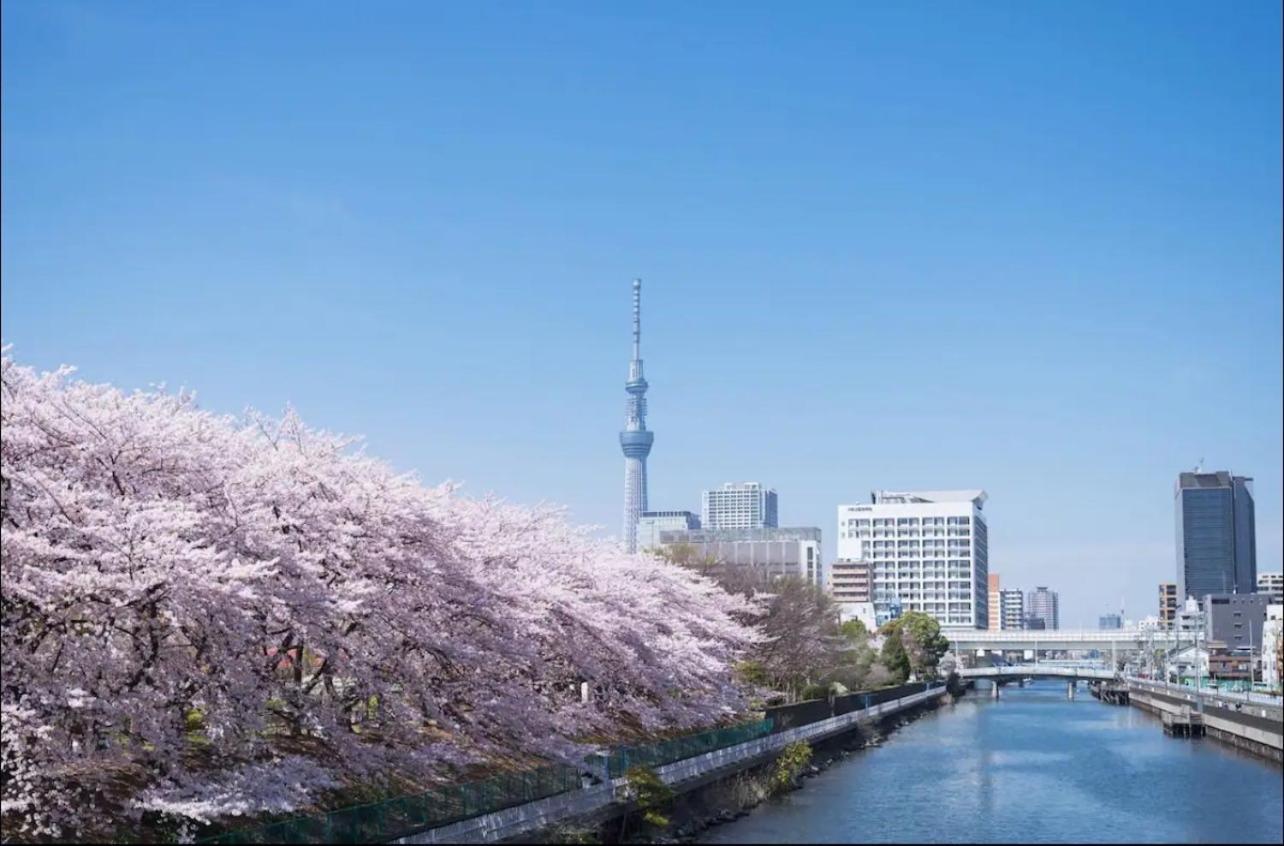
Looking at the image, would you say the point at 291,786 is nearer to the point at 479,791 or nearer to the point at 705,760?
the point at 479,791

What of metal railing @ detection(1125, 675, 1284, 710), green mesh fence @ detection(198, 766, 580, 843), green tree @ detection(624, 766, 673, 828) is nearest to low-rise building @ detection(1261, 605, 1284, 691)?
metal railing @ detection(1125, 675, 1284, 710)

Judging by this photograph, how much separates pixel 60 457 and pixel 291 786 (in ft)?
25.2

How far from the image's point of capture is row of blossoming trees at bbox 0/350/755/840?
2156 cm

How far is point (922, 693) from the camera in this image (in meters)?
135

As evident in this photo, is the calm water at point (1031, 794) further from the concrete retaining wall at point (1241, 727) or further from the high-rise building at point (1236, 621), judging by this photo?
the high-rise building at point (1236, 621)

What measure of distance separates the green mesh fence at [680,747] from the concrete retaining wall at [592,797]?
26cm

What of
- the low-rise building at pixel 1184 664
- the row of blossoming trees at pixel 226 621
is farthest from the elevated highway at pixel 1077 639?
the row of blossoming trees at pixel 226 621

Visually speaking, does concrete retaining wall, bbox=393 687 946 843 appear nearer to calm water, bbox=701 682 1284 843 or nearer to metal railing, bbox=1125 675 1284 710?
calm water, bbox=701 682 1284 843

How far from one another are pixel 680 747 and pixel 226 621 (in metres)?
25.9

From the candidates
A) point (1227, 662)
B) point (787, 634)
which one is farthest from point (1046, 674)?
point (787, 634)

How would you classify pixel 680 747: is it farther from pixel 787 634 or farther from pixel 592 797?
pixel 787 634

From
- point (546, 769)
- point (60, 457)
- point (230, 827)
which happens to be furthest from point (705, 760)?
point (60, 457)

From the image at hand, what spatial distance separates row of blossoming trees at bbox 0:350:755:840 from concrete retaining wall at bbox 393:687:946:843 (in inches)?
60.6

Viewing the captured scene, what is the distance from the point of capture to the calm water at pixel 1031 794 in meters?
34.2
